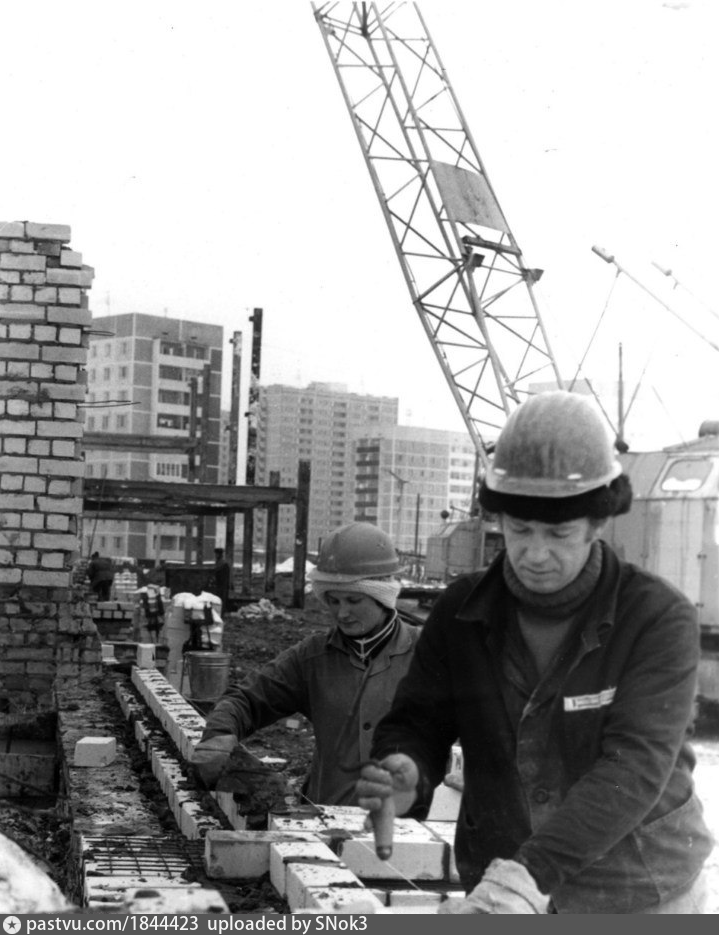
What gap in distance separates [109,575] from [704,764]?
32.2 ft

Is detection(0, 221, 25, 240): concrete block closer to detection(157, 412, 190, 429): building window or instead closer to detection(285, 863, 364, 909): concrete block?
detection(285, 863, 364, 909): concrete block

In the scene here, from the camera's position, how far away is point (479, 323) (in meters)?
16.3

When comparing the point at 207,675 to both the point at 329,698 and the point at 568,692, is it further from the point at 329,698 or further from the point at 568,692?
the point at 568,692

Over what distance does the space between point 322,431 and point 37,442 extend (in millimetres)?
3253

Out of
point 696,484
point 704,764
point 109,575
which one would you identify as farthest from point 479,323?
point 704,764

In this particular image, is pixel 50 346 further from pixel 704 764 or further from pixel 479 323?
pixel 479 323

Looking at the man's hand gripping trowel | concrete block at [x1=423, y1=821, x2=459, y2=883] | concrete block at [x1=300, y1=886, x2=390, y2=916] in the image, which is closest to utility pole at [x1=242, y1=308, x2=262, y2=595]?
concrete block at [x1=423, y1=821, x2=459, y2=883]

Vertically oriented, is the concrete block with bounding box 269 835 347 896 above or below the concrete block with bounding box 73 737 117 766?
above

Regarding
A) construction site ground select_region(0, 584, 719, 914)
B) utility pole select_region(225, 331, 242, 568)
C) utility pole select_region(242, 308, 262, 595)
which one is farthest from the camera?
utility pole select_region(225, 331, 242, 568)

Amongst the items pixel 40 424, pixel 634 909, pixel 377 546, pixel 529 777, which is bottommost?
pixel 634 909

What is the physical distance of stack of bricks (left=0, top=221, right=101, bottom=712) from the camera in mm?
5680

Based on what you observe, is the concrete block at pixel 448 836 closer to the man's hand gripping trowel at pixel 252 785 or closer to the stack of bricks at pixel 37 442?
the man's hand gripping trowel at pixel 252 785

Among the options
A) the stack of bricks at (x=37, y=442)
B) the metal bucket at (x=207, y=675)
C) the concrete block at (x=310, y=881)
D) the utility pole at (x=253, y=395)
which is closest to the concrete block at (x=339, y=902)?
the concrete block at (x=310, y=881)

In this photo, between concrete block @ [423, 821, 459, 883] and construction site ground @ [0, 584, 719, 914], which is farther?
construction site ground @ [0, 584, 719, 914]
